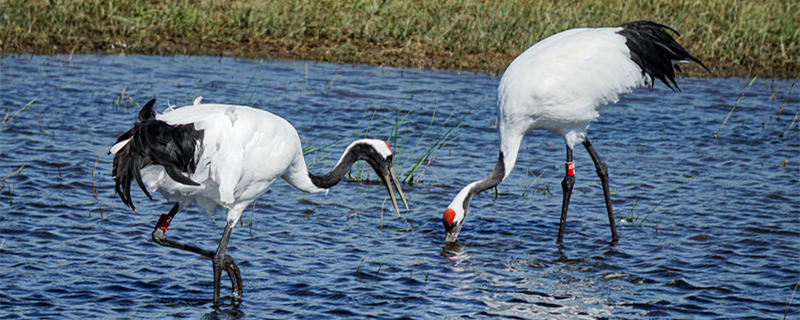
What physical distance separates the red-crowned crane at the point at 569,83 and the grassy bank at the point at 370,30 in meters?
5.75

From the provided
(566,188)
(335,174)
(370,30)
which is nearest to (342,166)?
(335,174)

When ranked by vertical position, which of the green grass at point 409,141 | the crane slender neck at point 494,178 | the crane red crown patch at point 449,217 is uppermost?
the crane slender neck at point 494,178

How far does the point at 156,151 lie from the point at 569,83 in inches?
124

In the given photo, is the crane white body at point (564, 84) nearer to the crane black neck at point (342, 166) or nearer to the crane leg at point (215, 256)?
the crane black neck at point (342, 166)

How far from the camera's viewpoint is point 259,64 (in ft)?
42.9

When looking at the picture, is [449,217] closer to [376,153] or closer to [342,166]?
[376,153]

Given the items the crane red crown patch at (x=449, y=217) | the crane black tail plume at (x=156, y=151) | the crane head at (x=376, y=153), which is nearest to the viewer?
the crane black tail plume at (x=156, y=151)

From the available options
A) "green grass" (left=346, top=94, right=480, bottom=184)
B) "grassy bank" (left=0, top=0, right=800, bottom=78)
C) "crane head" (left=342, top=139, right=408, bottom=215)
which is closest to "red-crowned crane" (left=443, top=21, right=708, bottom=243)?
"crane head" (left=342, top=139, right=408, bottom=215)

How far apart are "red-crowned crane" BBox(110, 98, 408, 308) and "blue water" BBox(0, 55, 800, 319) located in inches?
21.0

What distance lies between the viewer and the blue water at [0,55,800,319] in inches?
237

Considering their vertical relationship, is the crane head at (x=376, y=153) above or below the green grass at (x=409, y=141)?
above

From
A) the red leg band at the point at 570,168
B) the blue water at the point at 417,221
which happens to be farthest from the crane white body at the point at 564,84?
the blue water at the point at 417,221

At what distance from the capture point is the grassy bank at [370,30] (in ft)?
44.6

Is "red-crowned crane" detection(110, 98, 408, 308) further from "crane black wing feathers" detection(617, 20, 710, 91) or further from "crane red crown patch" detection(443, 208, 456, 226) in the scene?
"crane black wing feathers" detection(617, 20, 710, 91)
